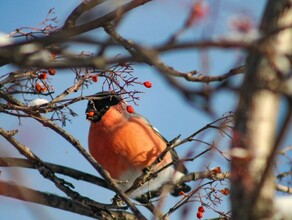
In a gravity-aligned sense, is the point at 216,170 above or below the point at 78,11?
below

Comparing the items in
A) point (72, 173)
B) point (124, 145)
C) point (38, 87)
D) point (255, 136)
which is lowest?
point (255, 136)

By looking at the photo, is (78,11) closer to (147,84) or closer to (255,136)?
(147,84)

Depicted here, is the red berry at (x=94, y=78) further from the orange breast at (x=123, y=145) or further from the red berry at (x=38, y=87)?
the orange breast at (x=123, y=145)

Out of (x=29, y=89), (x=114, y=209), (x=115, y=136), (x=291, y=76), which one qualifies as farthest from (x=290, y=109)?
(x=115, y=136)

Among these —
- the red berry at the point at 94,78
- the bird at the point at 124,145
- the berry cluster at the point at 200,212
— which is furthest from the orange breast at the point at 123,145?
the red berry at the point at 94,78

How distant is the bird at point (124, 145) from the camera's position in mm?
4074

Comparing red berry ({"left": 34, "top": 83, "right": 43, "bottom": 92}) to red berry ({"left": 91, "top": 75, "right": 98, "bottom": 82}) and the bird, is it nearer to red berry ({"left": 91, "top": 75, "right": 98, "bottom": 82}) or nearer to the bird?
red berry ({"left": 91, "top": 75, "right": 98, "bottom": 82})

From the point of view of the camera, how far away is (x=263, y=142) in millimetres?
1216

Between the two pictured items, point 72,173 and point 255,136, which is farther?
point 72,173

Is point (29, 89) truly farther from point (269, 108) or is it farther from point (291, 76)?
point (291, 76)

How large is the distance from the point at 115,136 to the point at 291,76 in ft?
11.0

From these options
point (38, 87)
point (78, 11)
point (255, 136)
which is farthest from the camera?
point (38, 87)

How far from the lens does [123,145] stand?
4184 millimetres

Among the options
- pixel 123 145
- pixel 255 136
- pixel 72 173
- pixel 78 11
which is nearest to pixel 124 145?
pixel 123 145
